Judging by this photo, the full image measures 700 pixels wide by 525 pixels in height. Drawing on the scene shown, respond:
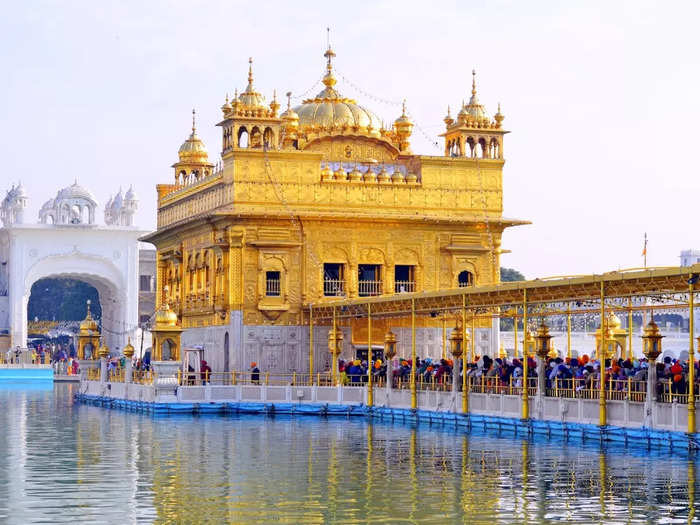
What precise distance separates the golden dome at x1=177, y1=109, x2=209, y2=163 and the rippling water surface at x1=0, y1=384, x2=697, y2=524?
78.3 feet

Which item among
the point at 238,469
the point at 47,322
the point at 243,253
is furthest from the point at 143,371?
the point at 47,322

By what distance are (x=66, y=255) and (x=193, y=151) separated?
20.0 meters

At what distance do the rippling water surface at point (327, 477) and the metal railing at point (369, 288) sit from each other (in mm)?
12313

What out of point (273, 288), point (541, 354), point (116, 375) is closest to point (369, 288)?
point (273, 288)

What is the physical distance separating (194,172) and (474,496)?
1413 inches

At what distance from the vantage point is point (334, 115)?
45.0m

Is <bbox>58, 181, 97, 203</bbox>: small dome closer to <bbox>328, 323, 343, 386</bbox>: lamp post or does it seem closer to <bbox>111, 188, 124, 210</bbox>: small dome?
<bbox>111, 188, 124, 210</bbox>: small dome

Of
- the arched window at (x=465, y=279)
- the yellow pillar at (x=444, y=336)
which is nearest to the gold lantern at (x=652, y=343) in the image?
the yellow pillar at (x=444, y=336)

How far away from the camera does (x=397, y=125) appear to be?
46750 mm

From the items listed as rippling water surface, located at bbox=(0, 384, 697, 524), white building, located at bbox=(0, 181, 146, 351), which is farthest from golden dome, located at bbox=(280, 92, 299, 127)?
white building, located at bbox=(0, 181, 146, 351)

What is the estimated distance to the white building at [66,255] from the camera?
70.6m

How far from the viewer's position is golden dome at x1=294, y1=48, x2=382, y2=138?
44.5 metres

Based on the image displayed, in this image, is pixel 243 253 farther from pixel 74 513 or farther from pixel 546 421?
pixel 74 513

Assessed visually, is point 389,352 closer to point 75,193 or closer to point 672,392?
point 672,392
